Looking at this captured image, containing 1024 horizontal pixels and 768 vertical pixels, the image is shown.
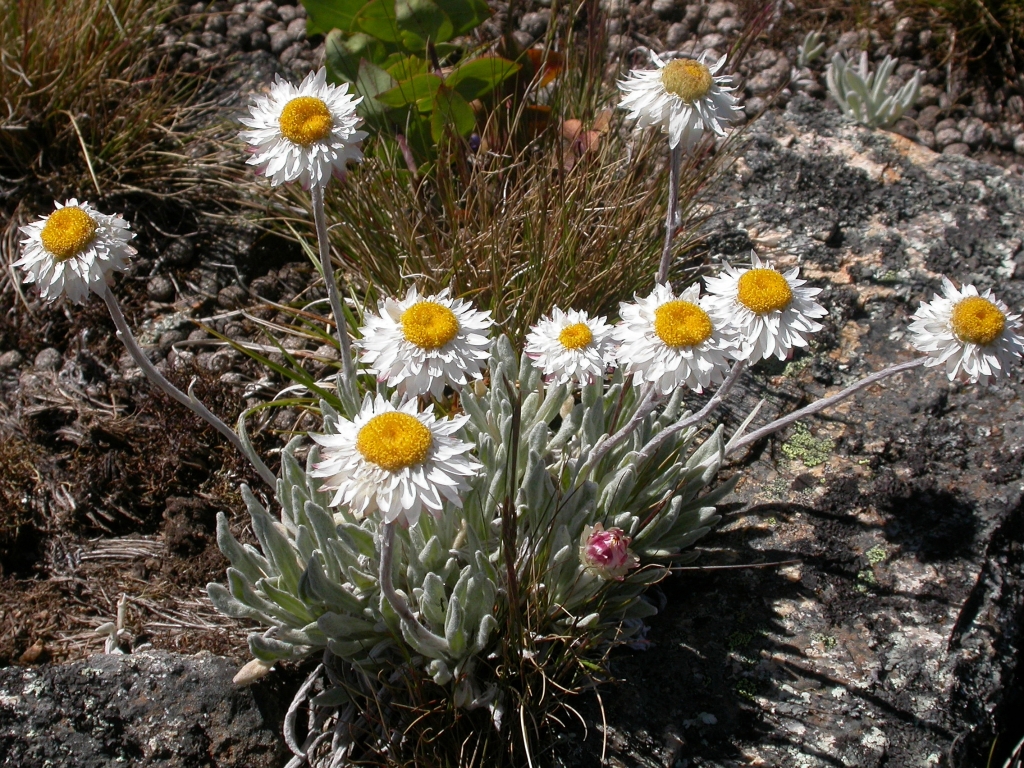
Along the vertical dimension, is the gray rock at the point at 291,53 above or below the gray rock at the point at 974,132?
below

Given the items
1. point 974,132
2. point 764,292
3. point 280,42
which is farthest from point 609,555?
point 974,132

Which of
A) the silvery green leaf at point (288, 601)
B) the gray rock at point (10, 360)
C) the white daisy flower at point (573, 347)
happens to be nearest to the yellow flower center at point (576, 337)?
the white daisy flower at point (573, 347)

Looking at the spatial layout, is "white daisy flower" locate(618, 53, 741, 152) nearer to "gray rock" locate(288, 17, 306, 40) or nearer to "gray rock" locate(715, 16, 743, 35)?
"gray rock" locate(288, 17, 306, 40)

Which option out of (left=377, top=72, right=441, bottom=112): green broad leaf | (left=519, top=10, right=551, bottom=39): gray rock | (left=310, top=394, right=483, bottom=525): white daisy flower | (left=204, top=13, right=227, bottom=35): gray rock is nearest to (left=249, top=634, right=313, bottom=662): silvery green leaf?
(left=310, top=394, right=483, bottom=525): white daisy flower

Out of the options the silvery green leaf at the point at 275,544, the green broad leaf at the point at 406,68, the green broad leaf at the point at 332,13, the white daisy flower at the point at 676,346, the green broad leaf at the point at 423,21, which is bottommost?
the silvery green leaf at the point at 275,544

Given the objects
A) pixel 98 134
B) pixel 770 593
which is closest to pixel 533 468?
pixel 770 593

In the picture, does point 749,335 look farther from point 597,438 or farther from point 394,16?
point 394,16

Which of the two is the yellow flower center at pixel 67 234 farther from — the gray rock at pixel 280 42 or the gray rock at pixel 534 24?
the gray rock at pixel 534 24
